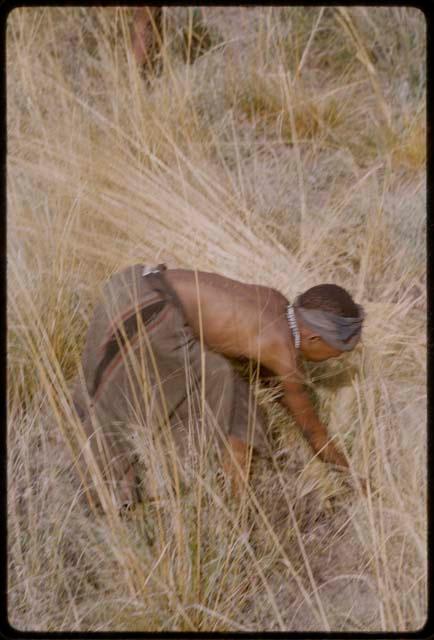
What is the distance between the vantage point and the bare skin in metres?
1.92

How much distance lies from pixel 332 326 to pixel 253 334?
19 cm

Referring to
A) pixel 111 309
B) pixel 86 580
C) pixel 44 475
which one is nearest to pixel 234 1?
pixel 111 309

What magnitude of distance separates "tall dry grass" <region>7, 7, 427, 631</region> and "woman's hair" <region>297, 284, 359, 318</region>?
0.10 meters

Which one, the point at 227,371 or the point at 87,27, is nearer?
the point at 227,371

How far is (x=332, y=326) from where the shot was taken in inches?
76.7

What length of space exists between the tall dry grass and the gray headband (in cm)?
9

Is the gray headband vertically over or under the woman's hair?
under

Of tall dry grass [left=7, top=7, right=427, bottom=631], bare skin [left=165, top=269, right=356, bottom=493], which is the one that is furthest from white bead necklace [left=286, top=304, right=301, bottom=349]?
tall dry grass [left=7, top=7, right=427, bottom=631]

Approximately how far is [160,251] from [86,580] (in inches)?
31.6

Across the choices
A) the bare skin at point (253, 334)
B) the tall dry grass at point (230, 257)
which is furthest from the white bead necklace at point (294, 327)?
the tall dry grass at point (230, 257)

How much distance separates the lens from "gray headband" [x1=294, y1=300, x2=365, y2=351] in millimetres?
1940

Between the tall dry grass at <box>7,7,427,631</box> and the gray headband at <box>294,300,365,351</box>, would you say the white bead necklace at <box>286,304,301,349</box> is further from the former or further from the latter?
the tall dry grass at <box>7,7,427,631</box>

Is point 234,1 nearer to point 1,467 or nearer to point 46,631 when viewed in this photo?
point 1,467

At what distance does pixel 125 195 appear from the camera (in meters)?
2.12
